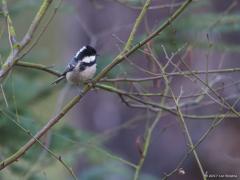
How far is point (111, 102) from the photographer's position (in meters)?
7.55

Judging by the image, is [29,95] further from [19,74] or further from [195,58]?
[195,58]

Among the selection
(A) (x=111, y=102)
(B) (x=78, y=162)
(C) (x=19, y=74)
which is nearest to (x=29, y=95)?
(C) (x=19, y=74)

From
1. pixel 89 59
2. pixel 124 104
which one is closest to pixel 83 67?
pixel 89 59

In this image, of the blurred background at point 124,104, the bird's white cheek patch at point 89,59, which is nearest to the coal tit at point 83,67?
the bird's white cheek patch at point 89,59

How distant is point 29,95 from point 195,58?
6.16ft

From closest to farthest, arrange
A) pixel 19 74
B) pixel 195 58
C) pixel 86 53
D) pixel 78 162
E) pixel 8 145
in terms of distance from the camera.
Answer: pixel 86 53, pixel 8 145, pixel 19 74, pixel 195 58, pixel 78 162

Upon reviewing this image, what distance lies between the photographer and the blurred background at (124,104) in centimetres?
553

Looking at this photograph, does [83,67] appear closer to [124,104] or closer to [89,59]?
[89,59]

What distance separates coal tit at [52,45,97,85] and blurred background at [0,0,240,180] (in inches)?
23.5

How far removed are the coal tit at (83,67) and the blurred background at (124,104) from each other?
597mm

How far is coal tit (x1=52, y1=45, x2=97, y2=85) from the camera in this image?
13.9 ft

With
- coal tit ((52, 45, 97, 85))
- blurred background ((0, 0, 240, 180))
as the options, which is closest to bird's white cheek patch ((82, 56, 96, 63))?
coal tit ((52, 45, 97, 85))

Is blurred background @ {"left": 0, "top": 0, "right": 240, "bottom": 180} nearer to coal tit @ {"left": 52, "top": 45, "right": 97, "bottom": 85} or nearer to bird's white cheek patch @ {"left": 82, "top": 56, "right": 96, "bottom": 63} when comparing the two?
coal tit @ {"left": 52, "top": 45, "right": 97, "bottom": 85}

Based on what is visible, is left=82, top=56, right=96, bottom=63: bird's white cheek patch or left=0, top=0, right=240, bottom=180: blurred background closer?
left=82, top=56, right=96, bottom=63: bird's white cheek patch
